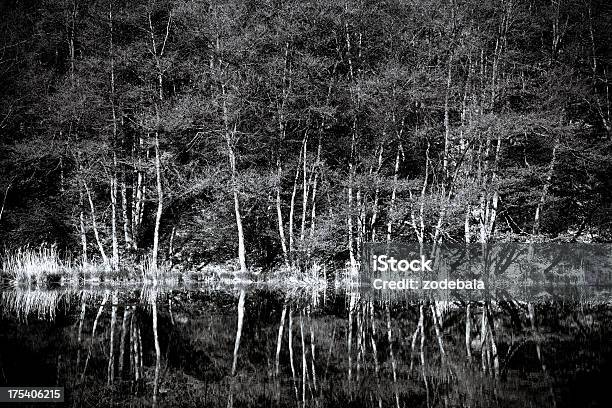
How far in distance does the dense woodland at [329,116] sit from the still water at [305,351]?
3.93 m

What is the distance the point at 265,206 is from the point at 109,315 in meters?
9.32

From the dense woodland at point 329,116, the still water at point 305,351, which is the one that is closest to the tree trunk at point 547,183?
the dense woodland at point 329,116

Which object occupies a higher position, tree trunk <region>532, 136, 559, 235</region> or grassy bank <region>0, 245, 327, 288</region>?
tree trunk <region>532, 136, 559, 235</region>

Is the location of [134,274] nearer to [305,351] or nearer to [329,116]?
[329,116]

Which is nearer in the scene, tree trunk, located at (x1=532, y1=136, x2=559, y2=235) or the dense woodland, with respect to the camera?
the dense woodland

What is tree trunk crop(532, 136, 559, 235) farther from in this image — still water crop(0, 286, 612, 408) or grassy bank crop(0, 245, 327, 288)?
grassy bank crop(0, 245, 327, 288)

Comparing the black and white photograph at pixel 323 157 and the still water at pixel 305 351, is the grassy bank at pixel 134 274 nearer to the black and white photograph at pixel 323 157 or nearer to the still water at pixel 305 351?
the black and white photograph at pixel 323 157

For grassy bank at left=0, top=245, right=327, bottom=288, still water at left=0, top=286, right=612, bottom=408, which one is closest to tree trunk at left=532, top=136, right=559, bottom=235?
still water at left=0, top=286, right=612, bottom=408

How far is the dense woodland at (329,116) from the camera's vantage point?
1625 centimetres

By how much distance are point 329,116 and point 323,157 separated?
2050 millimetres

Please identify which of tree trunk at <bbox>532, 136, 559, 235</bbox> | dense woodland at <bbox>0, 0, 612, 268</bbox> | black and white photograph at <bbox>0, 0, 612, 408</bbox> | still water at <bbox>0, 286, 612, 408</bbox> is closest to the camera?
still water at <bbox>0, 286, 612, 408</bbox>

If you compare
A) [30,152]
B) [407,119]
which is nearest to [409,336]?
[407,119]

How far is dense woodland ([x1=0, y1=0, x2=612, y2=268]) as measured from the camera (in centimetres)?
1625

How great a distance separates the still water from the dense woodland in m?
3.93
